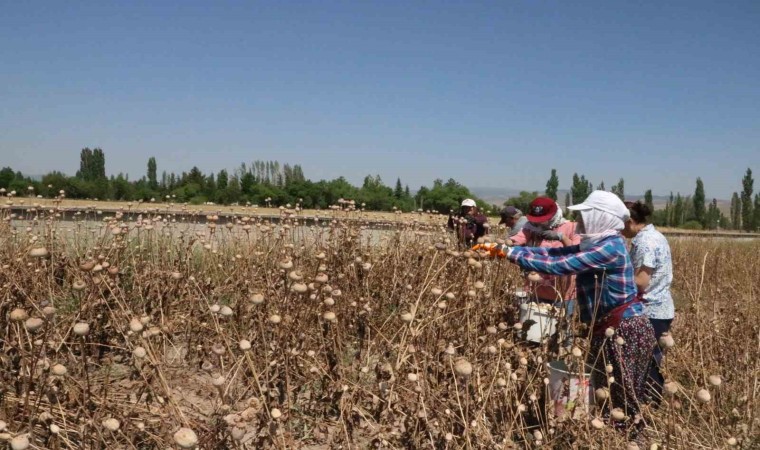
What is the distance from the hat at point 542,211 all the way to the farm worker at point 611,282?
1.20 m

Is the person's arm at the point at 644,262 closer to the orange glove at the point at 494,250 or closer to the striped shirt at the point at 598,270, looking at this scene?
the striped shirt at the point at 598,270

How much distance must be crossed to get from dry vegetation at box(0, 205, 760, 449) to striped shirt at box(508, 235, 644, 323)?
25cm

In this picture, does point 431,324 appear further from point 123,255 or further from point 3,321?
point 123,255

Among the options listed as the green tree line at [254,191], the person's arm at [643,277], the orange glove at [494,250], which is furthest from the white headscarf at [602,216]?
the green tree line at [254,191]

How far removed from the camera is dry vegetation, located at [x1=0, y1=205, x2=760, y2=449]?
2.08 meters

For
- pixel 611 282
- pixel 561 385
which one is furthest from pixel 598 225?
pixel 561 385

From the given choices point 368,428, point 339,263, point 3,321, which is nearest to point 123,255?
point 3,321

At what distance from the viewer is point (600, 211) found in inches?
109

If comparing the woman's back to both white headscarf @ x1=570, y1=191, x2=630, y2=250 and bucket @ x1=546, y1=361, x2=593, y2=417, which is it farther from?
bucket @ x1=546, y1=361, x2=593, y2=417

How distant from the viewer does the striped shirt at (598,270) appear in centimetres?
275

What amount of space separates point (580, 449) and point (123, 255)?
3.83 m

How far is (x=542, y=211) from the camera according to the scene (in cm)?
412

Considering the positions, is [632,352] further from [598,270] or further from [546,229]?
[546,229]

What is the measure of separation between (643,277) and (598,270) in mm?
569
